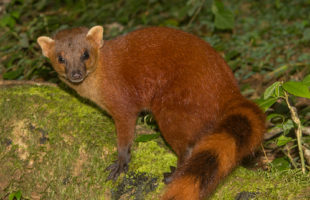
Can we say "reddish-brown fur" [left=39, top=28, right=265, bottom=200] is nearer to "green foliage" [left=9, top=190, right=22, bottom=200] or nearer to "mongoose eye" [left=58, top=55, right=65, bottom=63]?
"mongoose eye" [left=58, top=55, right=65, bottom=63]

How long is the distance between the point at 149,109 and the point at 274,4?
6448mm

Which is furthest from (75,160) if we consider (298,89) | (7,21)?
(7,21)

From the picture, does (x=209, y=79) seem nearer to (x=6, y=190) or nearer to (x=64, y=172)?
(x=64, y=172)

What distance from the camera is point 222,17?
21.8 feet

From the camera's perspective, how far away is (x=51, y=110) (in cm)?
434

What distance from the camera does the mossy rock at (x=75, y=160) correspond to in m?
3.32

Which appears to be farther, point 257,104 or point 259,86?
point 259,86

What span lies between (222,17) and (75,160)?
409 centimetres

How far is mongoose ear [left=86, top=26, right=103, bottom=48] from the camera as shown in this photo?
4316 millimetres

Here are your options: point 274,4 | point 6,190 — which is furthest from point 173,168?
point 274,4

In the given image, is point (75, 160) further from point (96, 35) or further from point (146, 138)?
point (96, 35)

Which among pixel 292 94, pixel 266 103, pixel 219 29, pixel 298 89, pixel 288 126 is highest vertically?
pixel 298 89

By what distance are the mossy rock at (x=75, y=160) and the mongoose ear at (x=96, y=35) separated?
2.74ft

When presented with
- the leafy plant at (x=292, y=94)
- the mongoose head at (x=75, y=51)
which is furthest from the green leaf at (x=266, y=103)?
the mongoose head at (x=75, y=51)
